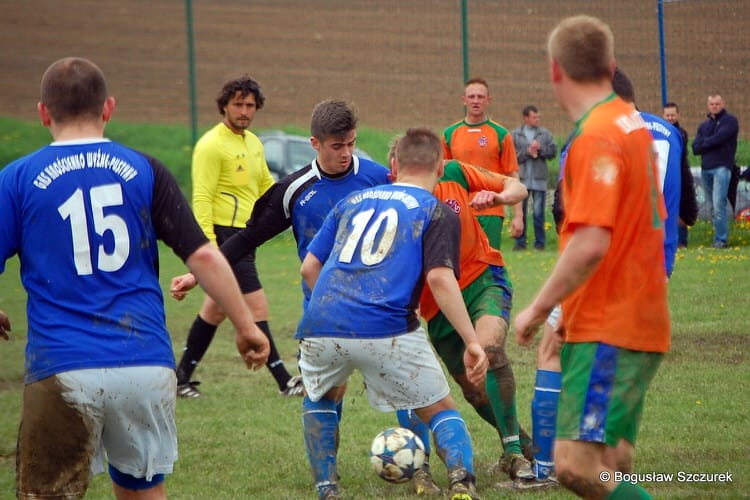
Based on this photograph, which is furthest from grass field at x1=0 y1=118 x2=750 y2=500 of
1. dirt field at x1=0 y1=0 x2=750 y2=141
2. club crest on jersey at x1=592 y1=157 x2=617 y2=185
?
dirt field at x1=0 y1=0 x2=750 y2=141

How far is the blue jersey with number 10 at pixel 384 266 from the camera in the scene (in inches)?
180

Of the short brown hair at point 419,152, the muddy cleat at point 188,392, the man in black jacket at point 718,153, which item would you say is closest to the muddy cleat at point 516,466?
the short brown hair at point 419,152

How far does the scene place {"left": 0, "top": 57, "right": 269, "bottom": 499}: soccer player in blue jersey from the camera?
374cm

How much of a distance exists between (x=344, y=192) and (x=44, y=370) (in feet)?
7.60

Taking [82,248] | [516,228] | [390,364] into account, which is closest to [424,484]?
[390,364]

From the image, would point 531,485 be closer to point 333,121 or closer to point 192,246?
point 333,121

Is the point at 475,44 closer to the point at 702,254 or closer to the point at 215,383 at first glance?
the point at 702,254

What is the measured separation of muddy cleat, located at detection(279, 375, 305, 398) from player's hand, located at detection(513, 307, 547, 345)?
438 centimetres

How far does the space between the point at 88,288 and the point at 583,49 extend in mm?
1961

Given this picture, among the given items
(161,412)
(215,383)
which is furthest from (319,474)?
(215,383)

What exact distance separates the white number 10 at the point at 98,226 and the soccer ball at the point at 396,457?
1712 mm

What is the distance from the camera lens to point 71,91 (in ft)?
12.5

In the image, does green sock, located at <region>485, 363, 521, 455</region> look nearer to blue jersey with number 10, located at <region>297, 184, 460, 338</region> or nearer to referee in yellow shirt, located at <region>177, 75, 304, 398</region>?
blue jersey with number 10, located at <region>297, 184, 460, 338</region>

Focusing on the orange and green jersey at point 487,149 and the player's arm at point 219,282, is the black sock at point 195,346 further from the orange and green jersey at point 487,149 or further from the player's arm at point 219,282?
the player's arm at point 219,282
